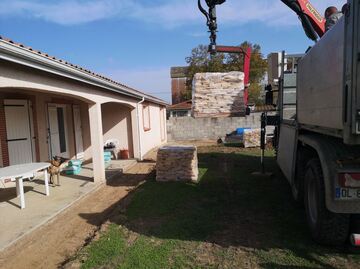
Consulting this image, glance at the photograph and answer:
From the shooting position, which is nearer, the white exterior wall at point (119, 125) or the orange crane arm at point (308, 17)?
the orange crane arm at point (308, 17)

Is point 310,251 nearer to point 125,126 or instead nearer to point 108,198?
point 108,198

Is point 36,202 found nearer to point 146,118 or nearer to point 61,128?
point 61,128

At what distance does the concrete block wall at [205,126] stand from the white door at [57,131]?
36.7 ft

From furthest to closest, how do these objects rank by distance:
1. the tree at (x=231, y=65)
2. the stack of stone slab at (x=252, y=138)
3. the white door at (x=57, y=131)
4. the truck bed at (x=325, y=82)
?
the tree at (x=231, y=65)
the stack of stone slab at (x=252, y=138)
the white door at (x=57, y=131)
the truck bed at (x=325, y=82)

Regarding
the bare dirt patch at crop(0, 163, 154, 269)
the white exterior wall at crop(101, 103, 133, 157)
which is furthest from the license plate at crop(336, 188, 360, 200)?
the white exterior wall at crop(101, 103, 133, 157)

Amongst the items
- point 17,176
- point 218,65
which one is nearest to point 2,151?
point 17,176

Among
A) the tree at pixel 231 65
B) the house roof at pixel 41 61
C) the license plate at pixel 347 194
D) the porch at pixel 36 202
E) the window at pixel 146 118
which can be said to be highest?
the tree at pixel 231 65

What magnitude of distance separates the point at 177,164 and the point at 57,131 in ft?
15.7

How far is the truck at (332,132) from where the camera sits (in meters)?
3.01

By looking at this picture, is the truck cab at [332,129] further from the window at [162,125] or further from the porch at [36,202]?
the window at [162,125]

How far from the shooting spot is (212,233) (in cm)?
480

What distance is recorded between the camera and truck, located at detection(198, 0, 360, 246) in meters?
3.01

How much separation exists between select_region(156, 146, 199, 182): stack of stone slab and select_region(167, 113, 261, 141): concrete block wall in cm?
1266

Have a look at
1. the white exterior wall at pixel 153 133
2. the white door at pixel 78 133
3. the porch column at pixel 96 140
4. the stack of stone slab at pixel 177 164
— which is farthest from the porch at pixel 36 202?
the white exterior wall at pixel 153 133
